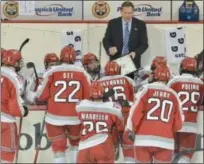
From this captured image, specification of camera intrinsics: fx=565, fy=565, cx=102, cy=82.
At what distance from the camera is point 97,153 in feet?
17.0

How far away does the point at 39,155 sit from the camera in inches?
249

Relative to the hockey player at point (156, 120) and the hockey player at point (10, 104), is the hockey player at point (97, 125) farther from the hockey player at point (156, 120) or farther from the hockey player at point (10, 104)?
the hockey player at point (10, 104)

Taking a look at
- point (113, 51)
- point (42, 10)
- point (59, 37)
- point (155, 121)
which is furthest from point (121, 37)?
point (155, 121)

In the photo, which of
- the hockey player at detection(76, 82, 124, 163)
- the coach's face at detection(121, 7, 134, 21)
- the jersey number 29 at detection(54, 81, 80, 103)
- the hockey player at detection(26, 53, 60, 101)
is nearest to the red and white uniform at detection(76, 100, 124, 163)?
the hockey player at detection(76, 82, 124, 163)

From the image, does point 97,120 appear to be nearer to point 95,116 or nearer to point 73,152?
point 95,116

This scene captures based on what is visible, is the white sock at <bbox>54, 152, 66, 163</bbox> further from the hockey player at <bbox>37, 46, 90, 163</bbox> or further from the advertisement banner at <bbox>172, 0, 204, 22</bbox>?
the advertisement banner at <bbox>172, 0, 204, 22</bbox>

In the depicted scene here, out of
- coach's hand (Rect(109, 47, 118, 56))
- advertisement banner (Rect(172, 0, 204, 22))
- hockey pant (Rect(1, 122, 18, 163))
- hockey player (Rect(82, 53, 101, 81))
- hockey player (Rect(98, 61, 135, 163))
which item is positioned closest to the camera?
hockey pant (Rect(1, 122, 18, 163))

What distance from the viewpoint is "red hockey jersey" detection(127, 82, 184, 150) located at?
506 centimetres

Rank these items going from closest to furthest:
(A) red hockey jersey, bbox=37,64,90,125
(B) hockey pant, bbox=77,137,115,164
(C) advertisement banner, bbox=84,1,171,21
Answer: (B) hockey pant, bbox=77,137,115,164, (A) red hockey jersey, bbox=37,64,90,125, (C) advertisement banner, bbox=84,1,171,21

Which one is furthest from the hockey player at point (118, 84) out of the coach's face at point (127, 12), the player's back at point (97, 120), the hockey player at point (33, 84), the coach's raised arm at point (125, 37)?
the coach's face at point (127, 12)

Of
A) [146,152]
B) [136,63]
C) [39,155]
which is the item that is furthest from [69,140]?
[136,63]

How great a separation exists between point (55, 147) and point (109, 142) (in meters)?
0.76

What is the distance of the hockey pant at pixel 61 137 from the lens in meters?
5.76

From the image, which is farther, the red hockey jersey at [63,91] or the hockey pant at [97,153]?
the red hockey jersey at [63,91]
